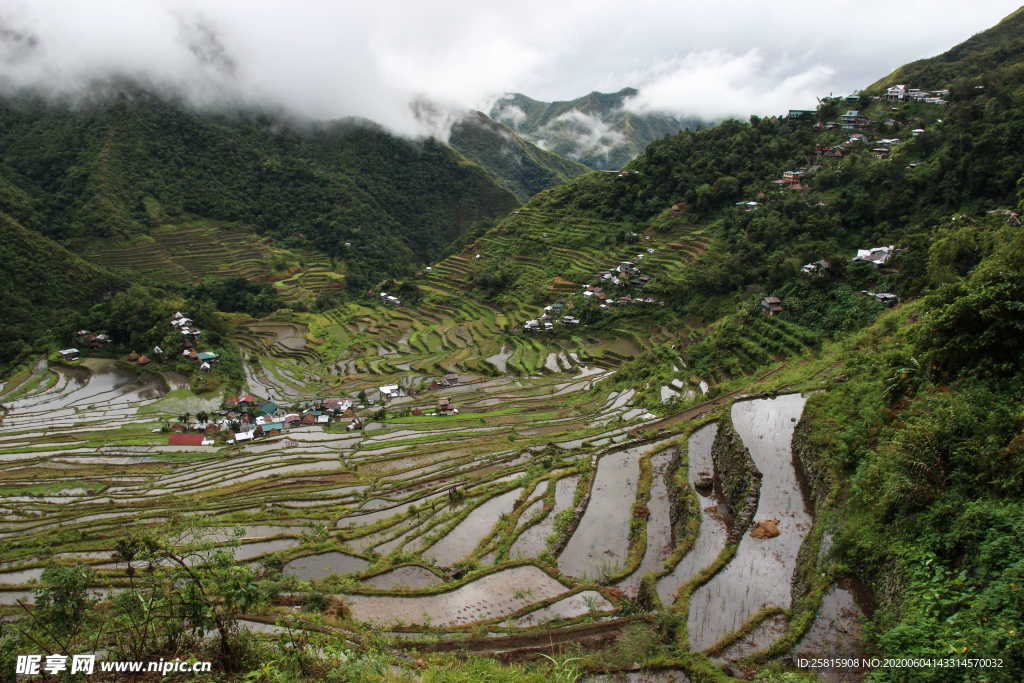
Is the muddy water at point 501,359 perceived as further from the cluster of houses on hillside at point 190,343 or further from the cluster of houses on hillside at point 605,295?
the cluster of houses on hillside at point 190,343

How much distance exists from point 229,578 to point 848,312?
23438 millimetres

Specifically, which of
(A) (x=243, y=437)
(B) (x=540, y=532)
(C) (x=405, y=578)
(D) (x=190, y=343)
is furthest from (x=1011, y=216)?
(D) (x=190, y=343)

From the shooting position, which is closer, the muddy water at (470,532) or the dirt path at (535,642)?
the dirt path at (535,642)

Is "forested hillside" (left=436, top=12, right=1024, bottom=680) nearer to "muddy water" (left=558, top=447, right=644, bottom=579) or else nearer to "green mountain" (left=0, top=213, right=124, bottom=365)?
"muddy water" (left=558, top=447, right=644, bottom=579)

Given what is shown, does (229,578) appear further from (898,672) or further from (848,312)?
(848,312)

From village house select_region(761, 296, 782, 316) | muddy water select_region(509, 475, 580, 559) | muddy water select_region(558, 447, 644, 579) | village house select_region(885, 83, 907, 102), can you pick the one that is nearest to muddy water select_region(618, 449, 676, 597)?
muddy water select_region(558, 447, 644, 579)

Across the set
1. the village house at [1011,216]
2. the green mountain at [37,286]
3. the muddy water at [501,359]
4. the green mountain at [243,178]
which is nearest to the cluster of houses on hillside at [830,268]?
the village house at [1011,216]

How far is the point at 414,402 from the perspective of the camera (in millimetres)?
27297

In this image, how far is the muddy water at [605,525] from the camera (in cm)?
997

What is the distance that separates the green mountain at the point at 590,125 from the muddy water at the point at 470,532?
14615 centimetres

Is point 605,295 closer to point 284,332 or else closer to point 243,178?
point 284,332

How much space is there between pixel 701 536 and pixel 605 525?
2.20 metres

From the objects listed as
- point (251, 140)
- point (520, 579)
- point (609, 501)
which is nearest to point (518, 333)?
point (609, 501)

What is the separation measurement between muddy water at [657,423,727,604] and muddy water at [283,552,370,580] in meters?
6.95
